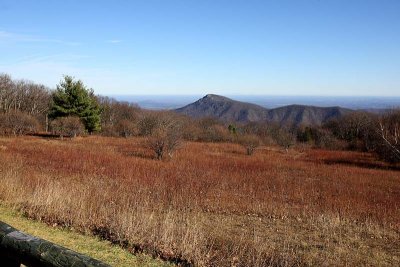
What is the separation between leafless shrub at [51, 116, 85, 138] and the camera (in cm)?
3497

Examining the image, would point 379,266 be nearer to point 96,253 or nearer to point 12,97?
point 96,253

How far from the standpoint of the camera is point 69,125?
35125 millimetres

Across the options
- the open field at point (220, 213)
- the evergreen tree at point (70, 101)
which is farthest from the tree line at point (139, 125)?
the open field at point (220, 213)

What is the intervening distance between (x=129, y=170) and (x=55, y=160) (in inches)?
186

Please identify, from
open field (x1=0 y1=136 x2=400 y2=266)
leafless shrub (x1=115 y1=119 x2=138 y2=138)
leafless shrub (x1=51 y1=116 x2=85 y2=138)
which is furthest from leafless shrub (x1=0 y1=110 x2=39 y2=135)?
open field (x1=0 y1=136 x2=400 y2=266)

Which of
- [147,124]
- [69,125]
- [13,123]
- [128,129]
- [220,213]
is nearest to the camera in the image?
[220,213]

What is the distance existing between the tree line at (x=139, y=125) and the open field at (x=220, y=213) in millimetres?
4573

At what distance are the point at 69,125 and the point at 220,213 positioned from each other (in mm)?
28599

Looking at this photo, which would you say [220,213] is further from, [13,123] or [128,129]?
[128,129]

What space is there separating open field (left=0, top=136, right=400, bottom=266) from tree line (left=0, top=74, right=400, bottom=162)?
457 centimetres

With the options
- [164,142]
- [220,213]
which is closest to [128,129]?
[164,142]

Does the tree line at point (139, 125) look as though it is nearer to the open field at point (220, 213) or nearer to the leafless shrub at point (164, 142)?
the leafless shrub at point (164, 142)

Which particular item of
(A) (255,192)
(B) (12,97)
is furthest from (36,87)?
(A) (255,192)

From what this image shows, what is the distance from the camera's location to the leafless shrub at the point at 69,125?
115 ft
